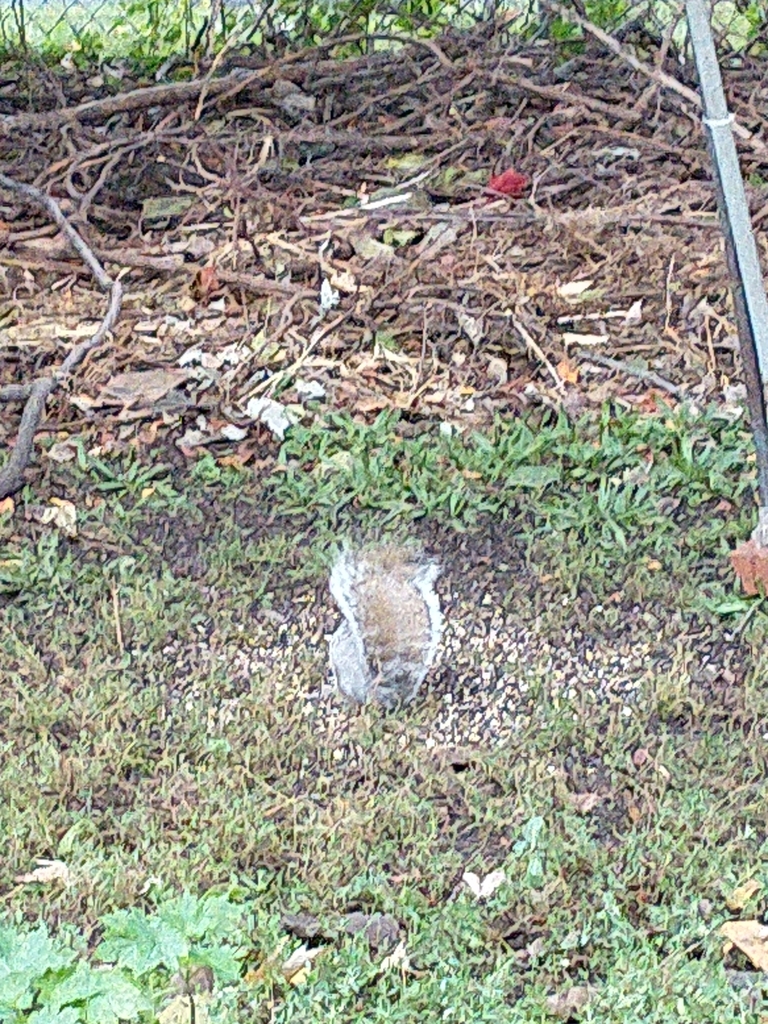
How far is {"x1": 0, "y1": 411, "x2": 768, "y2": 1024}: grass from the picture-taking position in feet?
8.89

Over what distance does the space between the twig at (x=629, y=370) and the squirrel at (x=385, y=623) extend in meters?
1.43

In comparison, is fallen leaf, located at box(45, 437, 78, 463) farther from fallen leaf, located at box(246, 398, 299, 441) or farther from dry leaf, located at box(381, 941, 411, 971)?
Result: dry leaf, located at box(381, 941, 411, 971)

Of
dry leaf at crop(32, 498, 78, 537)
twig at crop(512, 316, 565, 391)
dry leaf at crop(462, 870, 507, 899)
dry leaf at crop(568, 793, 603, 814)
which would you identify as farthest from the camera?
twig at crop(512, 316, 565, 391)

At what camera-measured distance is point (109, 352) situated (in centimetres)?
477

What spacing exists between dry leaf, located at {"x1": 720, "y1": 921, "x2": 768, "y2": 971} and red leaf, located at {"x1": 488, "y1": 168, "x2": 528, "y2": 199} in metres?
3.32

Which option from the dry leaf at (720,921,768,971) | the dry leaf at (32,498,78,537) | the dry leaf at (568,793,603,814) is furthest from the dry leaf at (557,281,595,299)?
the dry leaf at (720,921,768,971)

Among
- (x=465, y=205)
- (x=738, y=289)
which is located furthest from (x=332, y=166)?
(x=738, y=289)

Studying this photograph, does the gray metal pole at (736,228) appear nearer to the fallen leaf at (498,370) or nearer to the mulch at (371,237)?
the mulch at (371,237)

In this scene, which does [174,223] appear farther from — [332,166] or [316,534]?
[316,534]

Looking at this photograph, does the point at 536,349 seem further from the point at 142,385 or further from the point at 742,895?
the point at 742,895

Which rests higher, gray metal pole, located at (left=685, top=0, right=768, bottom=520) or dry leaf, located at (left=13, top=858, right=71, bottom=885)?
gray metal pole, located at (left=685, top=0, right=768, bottom=520)

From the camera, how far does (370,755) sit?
129 inches

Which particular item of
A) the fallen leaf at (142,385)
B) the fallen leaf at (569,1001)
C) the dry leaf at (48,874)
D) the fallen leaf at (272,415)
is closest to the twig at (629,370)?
the fallen leaf at (272,415)

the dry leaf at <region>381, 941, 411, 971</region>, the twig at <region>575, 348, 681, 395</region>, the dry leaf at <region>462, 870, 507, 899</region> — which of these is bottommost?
the dry leaf at <region>462, 870, 507, 899</region>
